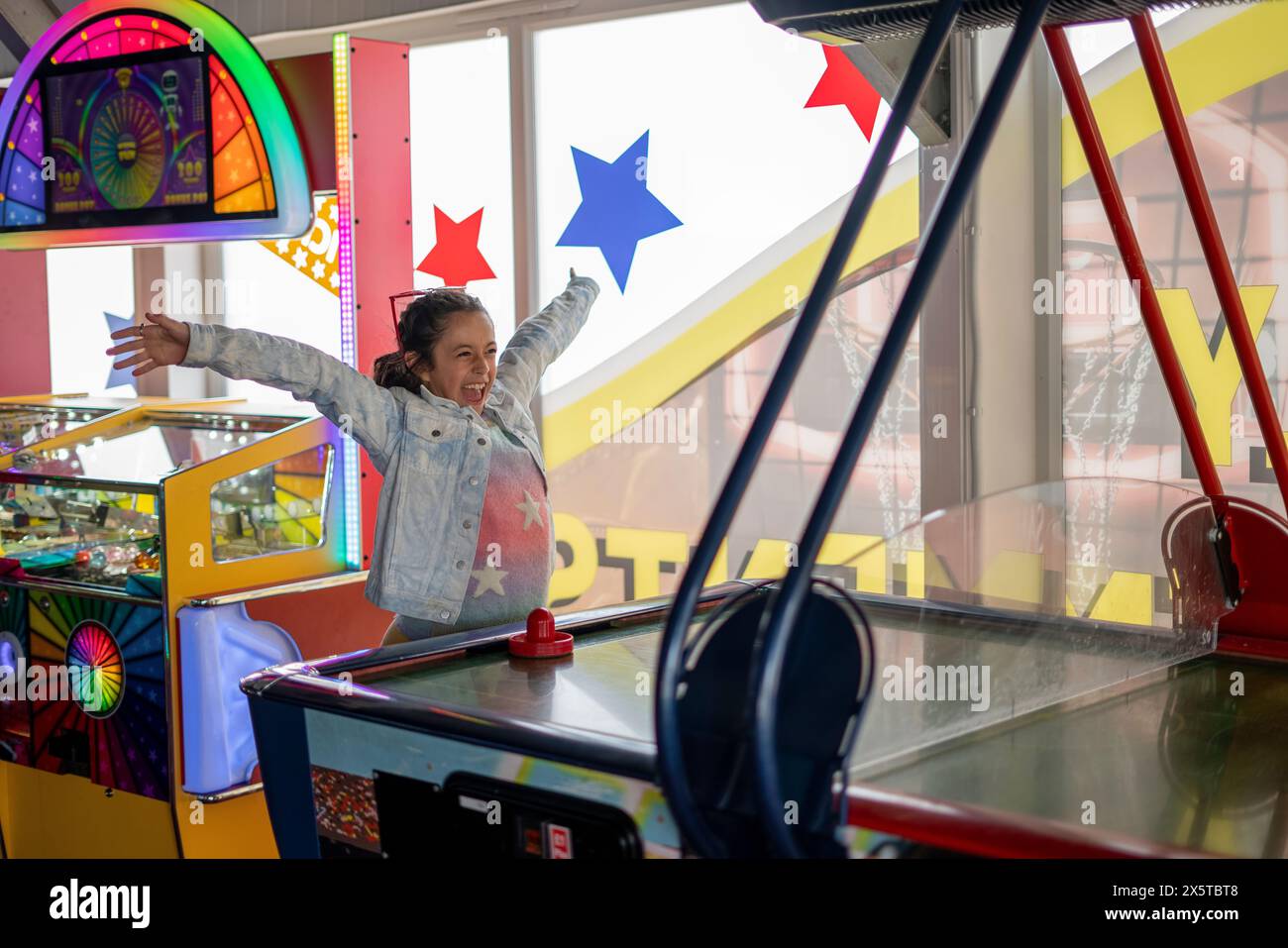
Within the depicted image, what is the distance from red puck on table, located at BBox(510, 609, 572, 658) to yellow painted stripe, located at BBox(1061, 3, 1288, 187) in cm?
201

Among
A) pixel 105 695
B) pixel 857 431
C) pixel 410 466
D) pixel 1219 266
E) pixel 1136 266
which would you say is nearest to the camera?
pixel 857 431

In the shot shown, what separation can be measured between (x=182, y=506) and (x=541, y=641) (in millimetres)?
1410

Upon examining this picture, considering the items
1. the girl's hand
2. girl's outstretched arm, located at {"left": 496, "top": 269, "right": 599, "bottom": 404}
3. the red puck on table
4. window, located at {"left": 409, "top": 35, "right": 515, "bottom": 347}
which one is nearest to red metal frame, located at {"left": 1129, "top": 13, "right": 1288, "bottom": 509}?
the red puck on table

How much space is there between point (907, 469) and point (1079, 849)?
2703mm

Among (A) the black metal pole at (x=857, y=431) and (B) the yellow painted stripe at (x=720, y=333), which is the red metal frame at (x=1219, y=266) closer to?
(A) the black metal pole at (x=857, y=431)

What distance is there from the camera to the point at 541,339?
3227mm

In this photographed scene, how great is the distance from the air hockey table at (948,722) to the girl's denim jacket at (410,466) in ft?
1.82

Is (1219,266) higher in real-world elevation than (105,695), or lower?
higher

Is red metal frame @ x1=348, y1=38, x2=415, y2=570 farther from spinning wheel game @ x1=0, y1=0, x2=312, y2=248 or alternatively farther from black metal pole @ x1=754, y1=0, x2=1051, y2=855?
black metal pole @ x1=754, y1=0, x2=1051, y2=855

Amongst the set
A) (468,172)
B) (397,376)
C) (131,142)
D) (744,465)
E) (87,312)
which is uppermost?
(468,172)

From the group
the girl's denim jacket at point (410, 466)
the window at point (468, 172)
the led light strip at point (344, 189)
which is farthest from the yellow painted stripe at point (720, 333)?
the girl's denim jacket at point (410, 466)

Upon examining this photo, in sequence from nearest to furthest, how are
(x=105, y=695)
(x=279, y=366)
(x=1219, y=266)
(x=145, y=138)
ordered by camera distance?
(x=1219, y=266), (x=279, y=366), (x=105, y=695), (x=145, y=138)

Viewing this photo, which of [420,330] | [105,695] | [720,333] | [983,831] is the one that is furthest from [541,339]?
[983,831]

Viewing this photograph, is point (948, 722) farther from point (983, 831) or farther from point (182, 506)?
point (182, 506)
